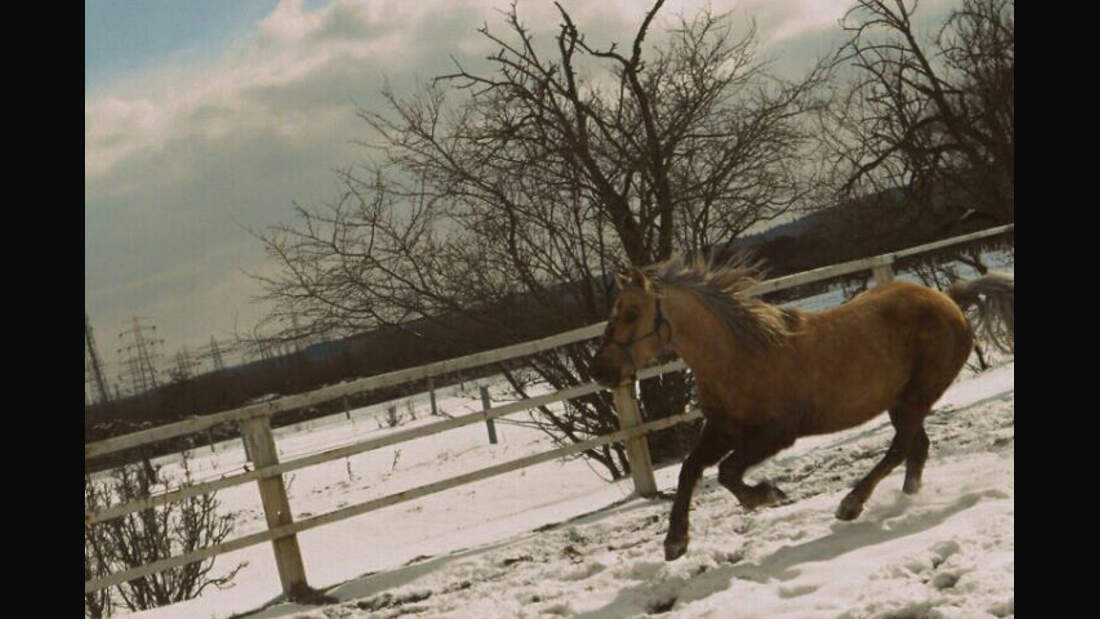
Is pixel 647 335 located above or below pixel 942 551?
above

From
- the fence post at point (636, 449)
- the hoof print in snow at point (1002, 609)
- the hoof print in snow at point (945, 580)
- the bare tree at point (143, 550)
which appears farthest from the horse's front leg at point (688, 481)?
the bare tree at point (143, 550)

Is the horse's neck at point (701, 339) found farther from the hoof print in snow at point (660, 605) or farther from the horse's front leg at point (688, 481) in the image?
the hoof print in snow at point (660, 605)

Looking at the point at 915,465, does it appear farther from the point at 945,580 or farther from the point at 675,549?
the point at 945,580

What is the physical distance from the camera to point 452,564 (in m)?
5.79

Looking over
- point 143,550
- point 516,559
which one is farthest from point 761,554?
point 143,550

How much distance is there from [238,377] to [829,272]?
20.8m

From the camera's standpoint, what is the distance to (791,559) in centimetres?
436

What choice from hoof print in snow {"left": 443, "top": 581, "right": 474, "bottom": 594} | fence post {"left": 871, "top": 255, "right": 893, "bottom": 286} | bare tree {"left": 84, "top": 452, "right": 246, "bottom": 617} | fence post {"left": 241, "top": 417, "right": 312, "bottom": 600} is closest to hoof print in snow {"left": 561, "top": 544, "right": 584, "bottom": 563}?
hoof print in snow {"left": 443, "top": 581, "right": 474, "bottom": 594}

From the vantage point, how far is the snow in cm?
365

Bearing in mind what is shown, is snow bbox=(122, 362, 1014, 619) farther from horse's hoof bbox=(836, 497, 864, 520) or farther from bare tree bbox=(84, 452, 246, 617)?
bare tree bbox=(84, 452, 246, 617)

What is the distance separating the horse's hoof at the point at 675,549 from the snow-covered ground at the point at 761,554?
37 millimetres

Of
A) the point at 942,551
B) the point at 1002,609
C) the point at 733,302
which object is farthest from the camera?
the point at 733,302

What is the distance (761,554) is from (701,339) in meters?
1.10
